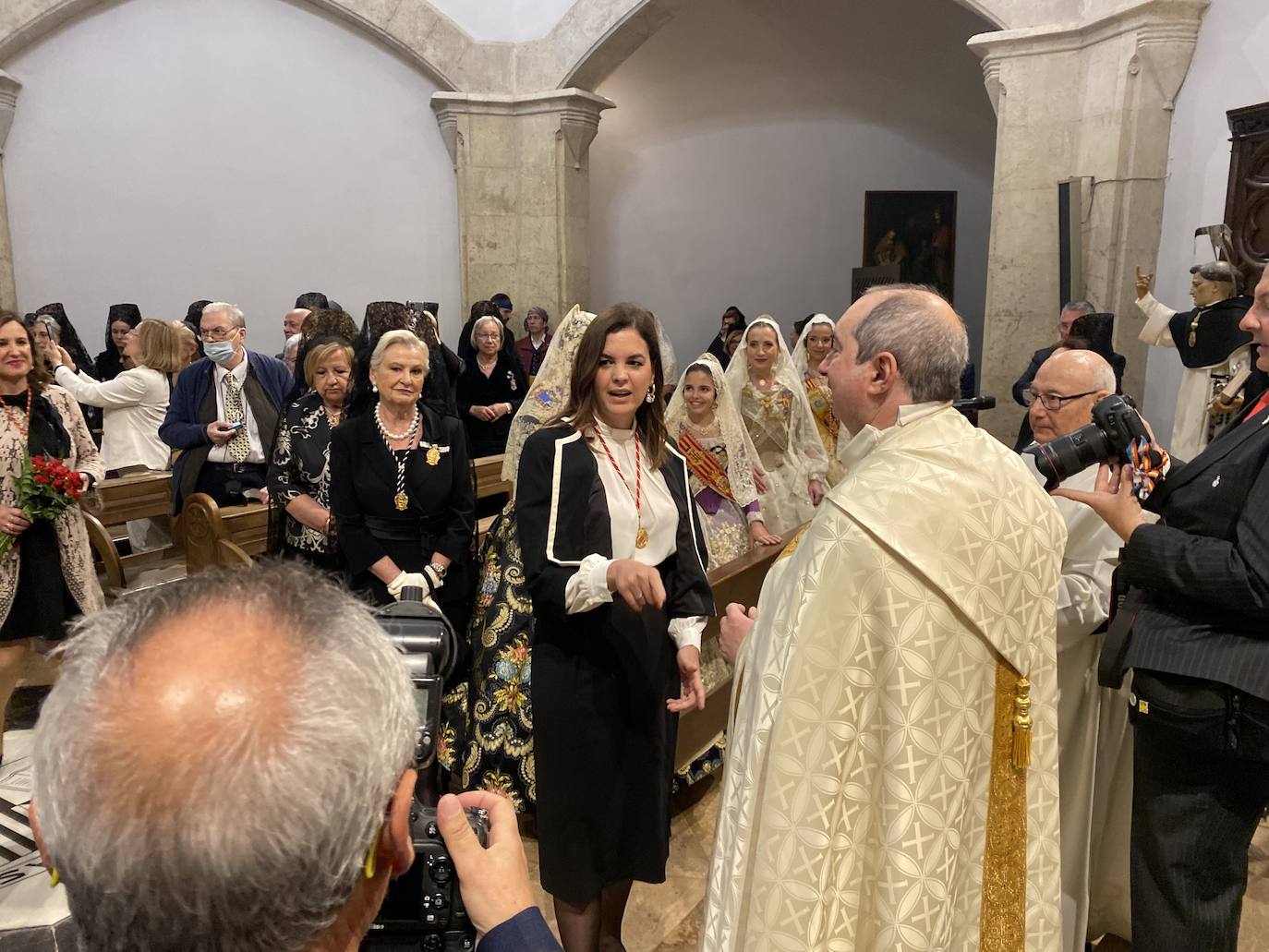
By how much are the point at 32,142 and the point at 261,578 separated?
10924mm

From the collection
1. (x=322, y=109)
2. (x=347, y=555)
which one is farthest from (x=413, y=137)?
(x=347, y=555)

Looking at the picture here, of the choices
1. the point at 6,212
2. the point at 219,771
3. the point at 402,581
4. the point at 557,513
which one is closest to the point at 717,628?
the point at 402,581

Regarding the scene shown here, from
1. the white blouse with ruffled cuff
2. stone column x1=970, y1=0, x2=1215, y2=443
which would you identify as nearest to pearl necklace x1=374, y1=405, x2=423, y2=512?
the white blouse with ruffled cuff

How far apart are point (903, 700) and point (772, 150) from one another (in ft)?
38.8

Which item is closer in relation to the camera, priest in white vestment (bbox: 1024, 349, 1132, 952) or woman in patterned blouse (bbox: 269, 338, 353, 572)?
priest in white vestment (bbox: 1024, 349, 1132, 952)

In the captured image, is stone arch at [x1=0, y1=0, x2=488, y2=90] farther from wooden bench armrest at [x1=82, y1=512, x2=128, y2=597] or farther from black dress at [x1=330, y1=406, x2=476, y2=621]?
black dress at [x1=330, y1=406, x2=476, y2=621]

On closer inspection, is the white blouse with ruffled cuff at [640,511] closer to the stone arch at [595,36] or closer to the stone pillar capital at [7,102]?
the stone arch at [595,36]

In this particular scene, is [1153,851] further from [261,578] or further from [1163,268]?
[1163,268]

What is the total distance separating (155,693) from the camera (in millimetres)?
732

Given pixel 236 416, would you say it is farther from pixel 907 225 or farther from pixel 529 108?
pixel 907 225

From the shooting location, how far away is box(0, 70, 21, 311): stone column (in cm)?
926

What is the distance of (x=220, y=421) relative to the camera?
4.57 metres

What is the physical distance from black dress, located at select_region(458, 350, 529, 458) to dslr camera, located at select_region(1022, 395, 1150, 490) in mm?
5245

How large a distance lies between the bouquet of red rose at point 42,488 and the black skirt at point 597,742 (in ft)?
7.49
